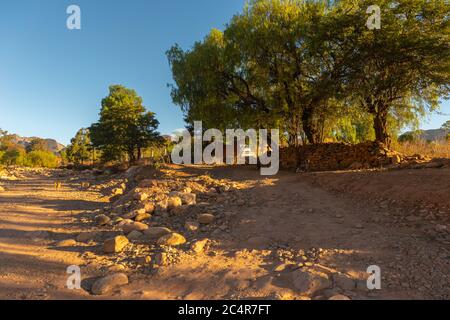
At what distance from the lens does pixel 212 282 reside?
3.15m

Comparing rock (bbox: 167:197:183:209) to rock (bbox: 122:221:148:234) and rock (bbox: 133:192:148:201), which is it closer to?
rock (bbox: 133:192:148:201)

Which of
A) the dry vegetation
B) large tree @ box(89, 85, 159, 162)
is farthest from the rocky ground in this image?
large tree @ box(89, 85, 159, 162)

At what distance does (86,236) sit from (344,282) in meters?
4.42

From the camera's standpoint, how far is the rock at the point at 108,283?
3.04m

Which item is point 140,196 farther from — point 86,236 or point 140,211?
point 86,236

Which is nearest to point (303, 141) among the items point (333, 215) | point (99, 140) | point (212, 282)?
point (333, 215)

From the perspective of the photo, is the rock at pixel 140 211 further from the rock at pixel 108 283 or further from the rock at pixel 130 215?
the rock at pixel 108 283

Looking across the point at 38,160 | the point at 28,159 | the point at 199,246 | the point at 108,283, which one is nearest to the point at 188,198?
the point at 199,246

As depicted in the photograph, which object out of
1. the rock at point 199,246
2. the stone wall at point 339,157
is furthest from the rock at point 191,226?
the stone wall at point 339,157

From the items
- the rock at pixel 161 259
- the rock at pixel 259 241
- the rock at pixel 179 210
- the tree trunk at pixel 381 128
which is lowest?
the rock at pixel 161 259

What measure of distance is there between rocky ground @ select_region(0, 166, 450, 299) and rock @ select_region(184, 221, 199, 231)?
3 centimetres

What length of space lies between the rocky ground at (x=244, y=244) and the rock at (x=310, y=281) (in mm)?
11

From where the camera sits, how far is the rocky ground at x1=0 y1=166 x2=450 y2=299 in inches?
117

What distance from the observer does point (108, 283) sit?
314cm
